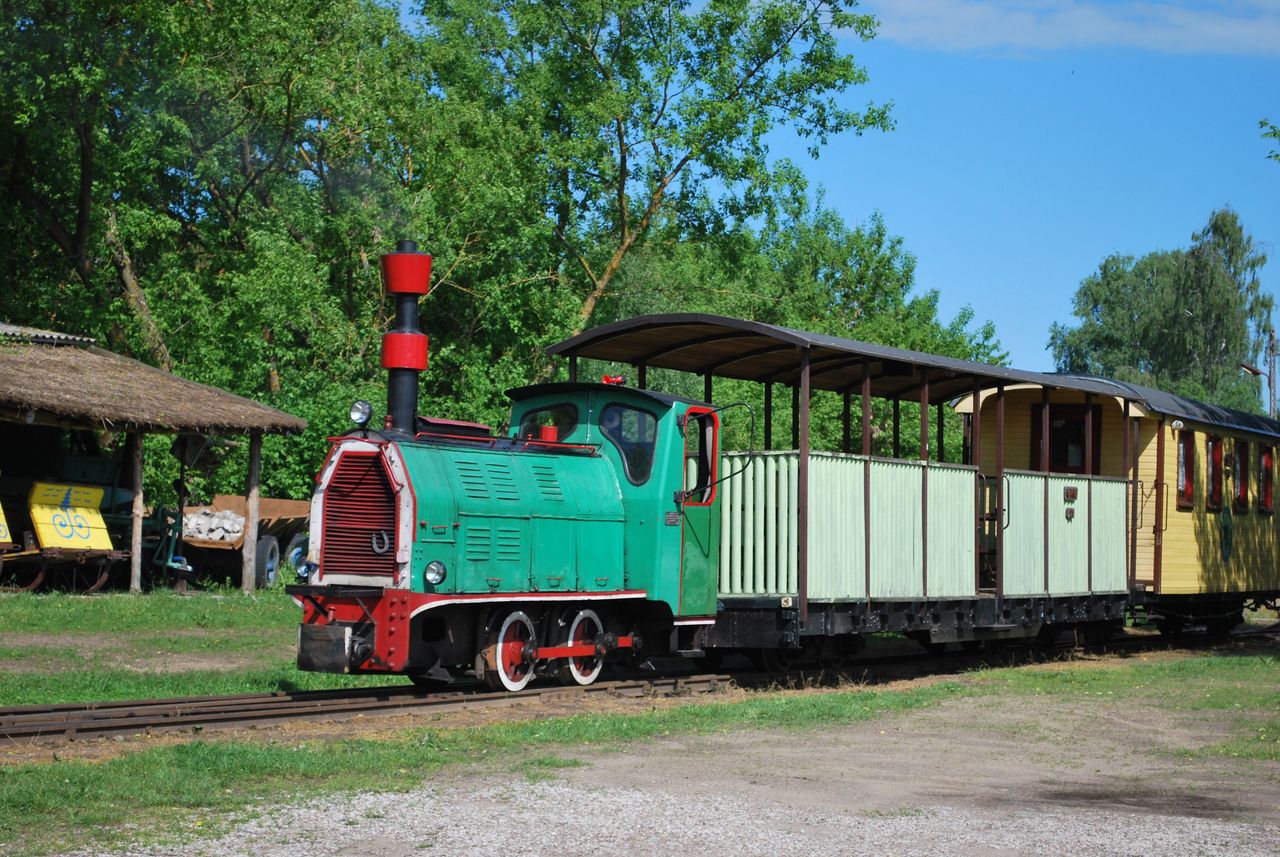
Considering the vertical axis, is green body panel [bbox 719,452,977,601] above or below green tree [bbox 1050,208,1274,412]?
below

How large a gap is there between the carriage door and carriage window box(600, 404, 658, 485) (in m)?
0.37

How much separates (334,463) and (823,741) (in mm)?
4901

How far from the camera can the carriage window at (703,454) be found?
48.7 feet

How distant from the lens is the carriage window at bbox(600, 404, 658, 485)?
47.9ft

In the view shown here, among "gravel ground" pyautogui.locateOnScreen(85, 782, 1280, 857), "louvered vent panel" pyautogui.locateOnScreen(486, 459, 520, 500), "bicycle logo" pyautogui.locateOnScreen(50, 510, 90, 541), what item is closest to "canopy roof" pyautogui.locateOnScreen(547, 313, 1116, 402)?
"louvered vent panel" pyautogui.locateOnScreen(486, 459, 520, 500)

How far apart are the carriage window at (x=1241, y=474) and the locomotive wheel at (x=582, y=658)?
1244 cm

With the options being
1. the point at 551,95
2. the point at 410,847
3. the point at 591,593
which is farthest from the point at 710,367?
the point at 551,95

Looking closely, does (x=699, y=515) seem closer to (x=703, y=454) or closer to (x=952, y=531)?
(x=703, y=454)

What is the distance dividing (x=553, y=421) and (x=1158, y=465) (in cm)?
955

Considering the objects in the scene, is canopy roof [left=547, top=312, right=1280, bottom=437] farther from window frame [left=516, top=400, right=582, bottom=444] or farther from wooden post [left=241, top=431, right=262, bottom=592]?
wooden post [left=241, top=431, right=262, bottom=592]

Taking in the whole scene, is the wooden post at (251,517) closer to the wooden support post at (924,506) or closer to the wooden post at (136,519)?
the wooden post at (136,519)

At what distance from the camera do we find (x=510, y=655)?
1369 centimetres

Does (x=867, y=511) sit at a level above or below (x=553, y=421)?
below

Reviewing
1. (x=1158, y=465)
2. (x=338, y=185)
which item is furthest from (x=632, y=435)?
(x=338, y=185)
